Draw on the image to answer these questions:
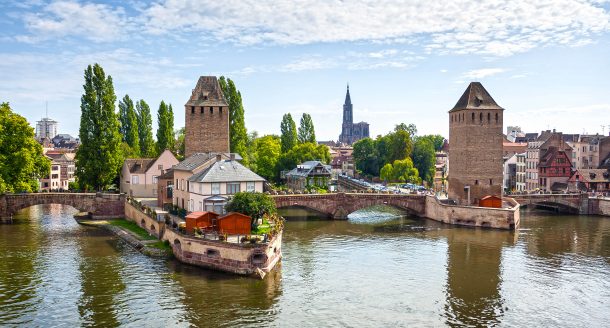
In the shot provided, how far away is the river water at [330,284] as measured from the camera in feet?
105

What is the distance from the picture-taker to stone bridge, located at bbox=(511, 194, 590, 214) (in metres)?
78.8

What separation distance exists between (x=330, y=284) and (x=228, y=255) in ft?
26.0

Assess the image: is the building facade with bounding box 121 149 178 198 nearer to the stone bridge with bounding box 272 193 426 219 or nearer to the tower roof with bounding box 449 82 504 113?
the stone bridge with bounding box 272 193 426 219

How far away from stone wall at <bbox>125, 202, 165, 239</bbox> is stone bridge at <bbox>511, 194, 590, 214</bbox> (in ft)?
167

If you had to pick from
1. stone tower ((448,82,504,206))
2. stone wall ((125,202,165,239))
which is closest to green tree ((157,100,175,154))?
stone wall ((125,202,165,239))

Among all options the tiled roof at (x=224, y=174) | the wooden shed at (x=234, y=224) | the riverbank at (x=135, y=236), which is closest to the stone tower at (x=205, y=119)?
the riverbank at (x=135, y=236)

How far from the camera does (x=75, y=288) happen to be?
37281 mm

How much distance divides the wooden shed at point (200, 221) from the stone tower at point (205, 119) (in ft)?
101

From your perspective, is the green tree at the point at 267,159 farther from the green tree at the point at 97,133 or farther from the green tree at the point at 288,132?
the green tree at the point at 97,133

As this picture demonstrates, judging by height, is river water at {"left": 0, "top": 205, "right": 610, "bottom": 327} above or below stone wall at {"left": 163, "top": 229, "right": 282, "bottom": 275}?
below

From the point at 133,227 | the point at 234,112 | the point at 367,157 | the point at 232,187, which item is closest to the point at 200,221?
the point at 232,187

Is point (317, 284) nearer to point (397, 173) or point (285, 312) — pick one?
point (285, 312)

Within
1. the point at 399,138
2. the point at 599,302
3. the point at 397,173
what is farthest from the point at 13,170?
the point at 399,138

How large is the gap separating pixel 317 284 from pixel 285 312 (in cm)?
632
